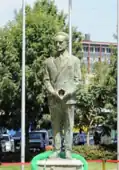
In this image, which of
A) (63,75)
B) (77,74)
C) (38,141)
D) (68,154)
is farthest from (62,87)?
(38,141)

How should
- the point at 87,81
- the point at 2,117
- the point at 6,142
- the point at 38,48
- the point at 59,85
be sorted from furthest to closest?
the point at 6,142
the point at 87,81
the point at 2,117
the point at 38,48
the point at 59,85

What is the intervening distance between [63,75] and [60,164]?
1.72 meters

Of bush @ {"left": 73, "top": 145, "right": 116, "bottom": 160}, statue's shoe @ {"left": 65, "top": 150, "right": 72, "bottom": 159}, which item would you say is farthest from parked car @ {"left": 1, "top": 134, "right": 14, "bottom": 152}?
statue's shoe @ {"left": 65, "top": 150, "right": 72, "bottom": 159}

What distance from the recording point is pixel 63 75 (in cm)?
1046

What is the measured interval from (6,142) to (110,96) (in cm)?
1216

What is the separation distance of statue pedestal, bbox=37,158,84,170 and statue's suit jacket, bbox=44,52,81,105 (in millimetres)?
1130

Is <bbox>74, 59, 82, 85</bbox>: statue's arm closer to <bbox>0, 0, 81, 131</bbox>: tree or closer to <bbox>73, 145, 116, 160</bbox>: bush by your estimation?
<bbox>0, 0, 81, 131</bbox>: tree

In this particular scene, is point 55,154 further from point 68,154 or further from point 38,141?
point 38,141

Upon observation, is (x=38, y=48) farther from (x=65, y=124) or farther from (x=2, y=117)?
(x=65, y=124)

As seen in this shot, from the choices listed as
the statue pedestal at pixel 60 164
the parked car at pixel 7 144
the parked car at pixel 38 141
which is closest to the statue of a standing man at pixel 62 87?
the statue pedestal at pixel 60 164

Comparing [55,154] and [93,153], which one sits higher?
[55,154]

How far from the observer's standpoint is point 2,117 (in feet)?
108

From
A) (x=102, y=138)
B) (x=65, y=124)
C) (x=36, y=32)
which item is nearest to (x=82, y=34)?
(x=36, y=32)

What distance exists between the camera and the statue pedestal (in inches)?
402
